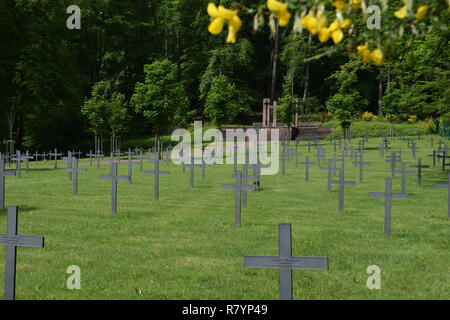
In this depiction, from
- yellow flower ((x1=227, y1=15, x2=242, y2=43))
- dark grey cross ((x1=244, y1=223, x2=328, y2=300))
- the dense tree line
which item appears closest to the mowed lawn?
dark grey cross ((x1=244, y1=223, x2=328, y2=300))

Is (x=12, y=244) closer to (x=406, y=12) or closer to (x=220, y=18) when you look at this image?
(x=220, y=18)

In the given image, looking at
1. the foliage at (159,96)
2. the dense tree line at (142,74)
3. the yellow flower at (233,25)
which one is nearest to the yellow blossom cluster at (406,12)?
the yellow flower at (233,25)

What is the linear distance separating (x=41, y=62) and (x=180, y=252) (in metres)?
34.8

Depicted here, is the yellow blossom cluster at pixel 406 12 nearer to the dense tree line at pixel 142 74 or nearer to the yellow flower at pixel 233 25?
the yellow flower at pixel 233 25

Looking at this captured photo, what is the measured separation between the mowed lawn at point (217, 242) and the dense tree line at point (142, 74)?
827 cm

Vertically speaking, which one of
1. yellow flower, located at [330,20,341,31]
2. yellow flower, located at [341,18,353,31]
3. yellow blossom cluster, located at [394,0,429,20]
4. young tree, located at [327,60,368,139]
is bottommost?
yellow flower, located at [330,20,341,31]

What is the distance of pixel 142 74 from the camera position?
66.9 meters

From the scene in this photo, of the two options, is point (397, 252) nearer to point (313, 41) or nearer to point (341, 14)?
point (341, 14)

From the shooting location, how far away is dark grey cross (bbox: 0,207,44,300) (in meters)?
6.41

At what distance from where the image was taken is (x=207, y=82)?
60.5 meters

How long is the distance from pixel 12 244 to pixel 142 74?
2436 inches

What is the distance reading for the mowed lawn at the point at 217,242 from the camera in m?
7.37

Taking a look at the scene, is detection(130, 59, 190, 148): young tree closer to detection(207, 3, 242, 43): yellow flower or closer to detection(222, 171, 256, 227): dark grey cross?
detection(222, 171, 256, 227): dark grey cross

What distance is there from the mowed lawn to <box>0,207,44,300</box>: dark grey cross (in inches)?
20.9
